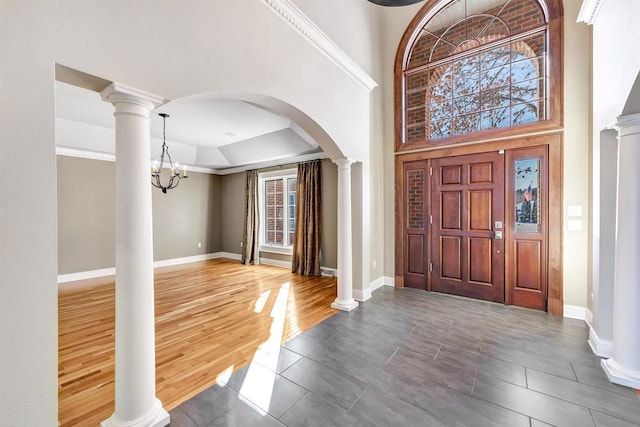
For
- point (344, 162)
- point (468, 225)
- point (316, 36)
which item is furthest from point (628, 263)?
point (316, 36)

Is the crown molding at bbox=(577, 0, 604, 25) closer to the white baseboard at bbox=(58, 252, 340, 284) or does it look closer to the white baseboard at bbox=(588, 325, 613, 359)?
the white baseboard at bbox=(588, 325, 613, 359)

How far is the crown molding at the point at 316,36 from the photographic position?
2.52 meters

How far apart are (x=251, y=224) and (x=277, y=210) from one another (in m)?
0.78

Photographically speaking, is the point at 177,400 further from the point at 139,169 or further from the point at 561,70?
the point at 561,70

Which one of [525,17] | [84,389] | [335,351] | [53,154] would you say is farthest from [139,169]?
[525,17]

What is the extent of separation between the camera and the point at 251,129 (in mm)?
5254

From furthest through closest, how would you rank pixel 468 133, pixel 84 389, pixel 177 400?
pixel 468 133 → pixel 84 389 → pixel 177 400

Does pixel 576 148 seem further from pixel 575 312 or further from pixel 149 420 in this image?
pixel 149 420

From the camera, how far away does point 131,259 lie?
5.18 ft

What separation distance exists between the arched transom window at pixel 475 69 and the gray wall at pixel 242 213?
1.86m

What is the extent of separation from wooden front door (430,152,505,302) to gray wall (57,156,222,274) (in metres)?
6.07

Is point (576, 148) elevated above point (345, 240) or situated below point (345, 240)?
above

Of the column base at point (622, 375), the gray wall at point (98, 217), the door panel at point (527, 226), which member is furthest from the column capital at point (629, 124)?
the gray wall at point (98, 217)

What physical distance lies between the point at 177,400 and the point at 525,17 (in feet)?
19.0
